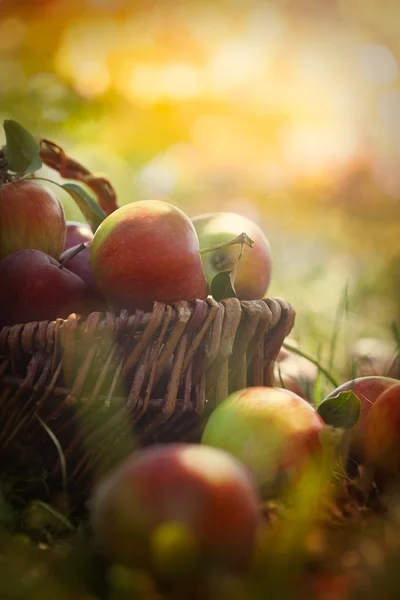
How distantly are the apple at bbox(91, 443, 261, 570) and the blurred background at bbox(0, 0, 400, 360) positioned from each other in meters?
3.02

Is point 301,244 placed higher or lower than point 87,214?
lower

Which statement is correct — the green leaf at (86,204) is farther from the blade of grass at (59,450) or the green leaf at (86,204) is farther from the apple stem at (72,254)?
the blade of grass at (59,450)

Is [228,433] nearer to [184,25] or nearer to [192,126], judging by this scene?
[192,126]

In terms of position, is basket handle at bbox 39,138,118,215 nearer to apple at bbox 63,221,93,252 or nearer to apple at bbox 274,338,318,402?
apple at bbox 63,221,93,252

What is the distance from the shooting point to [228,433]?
0.84 metres

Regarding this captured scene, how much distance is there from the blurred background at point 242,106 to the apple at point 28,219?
8.32 ft

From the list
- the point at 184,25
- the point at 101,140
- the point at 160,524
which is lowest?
the point at 101,140

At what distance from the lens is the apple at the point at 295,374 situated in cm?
134

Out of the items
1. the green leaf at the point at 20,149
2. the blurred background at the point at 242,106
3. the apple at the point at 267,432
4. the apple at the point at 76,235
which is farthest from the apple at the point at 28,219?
the blurred background at the point at 242,106

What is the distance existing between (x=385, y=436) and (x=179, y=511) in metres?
0.37

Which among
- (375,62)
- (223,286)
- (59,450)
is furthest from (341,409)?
(375,62)

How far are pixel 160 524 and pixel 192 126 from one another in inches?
145

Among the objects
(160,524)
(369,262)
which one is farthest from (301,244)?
(160,524)

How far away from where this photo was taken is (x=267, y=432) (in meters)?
0.81
